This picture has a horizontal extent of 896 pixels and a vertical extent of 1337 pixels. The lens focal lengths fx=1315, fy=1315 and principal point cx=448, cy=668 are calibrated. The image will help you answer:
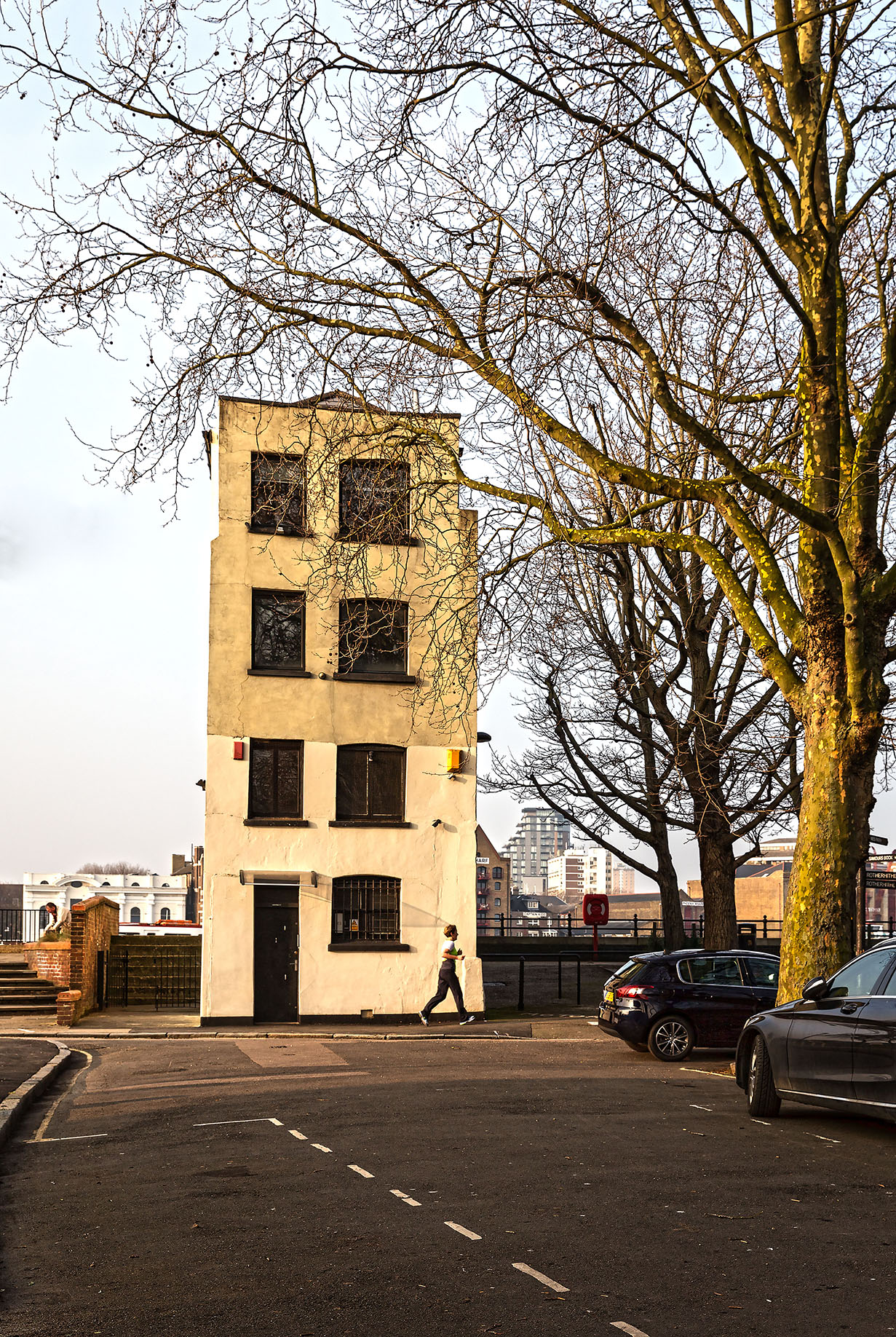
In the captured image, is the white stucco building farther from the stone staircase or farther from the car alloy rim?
the car alloy rim

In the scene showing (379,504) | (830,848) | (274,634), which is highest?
(379,504)

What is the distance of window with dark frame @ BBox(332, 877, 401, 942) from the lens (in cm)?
2491

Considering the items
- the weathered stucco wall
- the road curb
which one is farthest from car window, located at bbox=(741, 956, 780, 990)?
the road curb

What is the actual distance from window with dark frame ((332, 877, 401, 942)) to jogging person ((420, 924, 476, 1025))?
1.63m

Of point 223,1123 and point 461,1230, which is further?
point 223,1123

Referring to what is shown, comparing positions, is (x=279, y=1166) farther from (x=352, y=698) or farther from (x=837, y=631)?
(x=352, y=698)

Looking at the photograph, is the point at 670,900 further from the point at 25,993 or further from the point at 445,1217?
the point at 445,1217

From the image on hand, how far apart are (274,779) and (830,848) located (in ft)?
42.5

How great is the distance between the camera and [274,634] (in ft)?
83.3

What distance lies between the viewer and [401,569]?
26.1 metres

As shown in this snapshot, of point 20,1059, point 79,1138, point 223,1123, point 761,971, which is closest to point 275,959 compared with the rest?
point 20,1059

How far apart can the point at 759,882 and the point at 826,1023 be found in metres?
101

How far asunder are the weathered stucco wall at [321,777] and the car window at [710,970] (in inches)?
299

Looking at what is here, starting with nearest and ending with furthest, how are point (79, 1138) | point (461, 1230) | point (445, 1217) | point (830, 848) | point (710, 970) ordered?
point (461, 1230) < point (445, 1217) < point (79, 1138) < point (830, 848) < point (710, 970)
